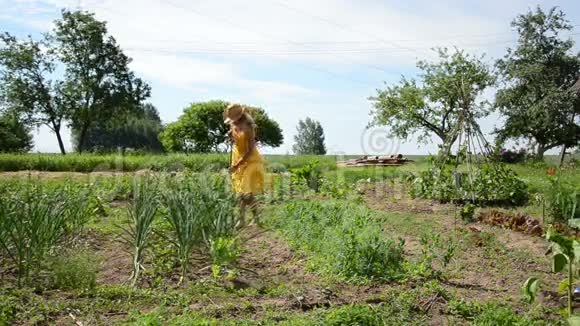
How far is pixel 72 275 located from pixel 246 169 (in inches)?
139

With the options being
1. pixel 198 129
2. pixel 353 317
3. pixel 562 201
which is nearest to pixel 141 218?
pixel 353 317

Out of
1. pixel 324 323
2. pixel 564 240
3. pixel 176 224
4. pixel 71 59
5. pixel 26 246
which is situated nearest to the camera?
pixel 324 323

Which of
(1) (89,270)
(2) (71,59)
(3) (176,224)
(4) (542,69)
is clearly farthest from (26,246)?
(2) (71,59)

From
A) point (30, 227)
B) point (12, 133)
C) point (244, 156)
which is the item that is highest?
point (12, 133)

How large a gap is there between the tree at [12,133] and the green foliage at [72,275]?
87.3 ft

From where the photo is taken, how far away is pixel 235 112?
7.89 metres

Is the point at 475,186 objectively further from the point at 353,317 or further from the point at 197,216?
the point at 353,317

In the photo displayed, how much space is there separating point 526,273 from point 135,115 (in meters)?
32.7

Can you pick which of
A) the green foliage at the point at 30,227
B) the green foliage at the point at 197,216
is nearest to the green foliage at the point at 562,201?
the green foliage at the point at 197,216

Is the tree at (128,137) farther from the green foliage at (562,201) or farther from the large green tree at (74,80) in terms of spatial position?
the green foliage at (562,201)

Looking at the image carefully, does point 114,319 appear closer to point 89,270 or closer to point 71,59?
point 89,270

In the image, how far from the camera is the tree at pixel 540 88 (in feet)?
83.8

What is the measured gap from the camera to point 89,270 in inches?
180

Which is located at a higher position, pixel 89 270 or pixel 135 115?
pixel 135 115
